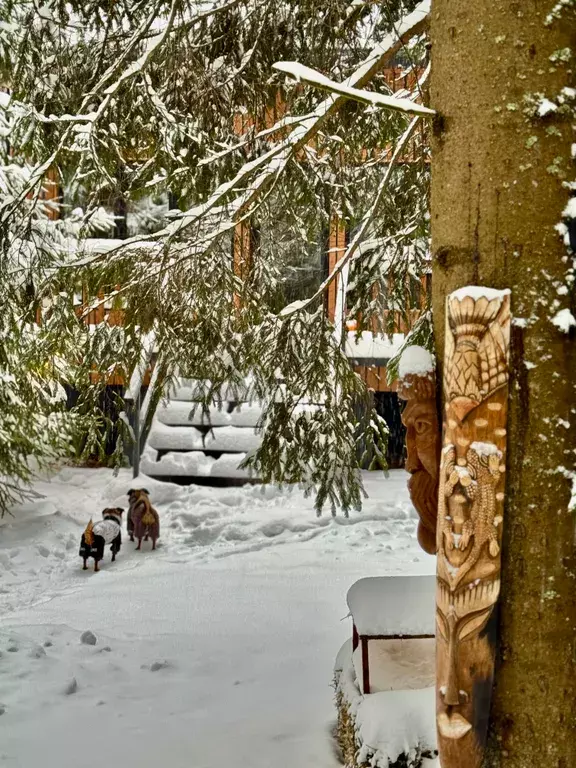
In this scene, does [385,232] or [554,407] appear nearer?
[554,407]

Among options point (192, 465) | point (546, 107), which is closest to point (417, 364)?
point (546, 107)

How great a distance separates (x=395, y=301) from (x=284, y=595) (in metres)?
3.51

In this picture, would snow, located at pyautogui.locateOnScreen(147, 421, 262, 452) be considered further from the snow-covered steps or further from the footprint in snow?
the footprint in snow

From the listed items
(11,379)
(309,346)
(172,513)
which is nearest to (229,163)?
(309,346)

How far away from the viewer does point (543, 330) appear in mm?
2156

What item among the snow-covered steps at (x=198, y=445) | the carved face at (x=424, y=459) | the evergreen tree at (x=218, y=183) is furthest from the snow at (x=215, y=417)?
the carved face at (x=424, y=459)

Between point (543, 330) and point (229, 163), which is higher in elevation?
point (229, 163)

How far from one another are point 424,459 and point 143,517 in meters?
6.71

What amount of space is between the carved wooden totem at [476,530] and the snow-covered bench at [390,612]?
1463 millimetres

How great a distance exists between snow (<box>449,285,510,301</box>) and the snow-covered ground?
311 centimetres

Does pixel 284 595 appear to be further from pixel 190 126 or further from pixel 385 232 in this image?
pixel 190 126

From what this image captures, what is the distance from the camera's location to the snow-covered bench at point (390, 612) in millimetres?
3645

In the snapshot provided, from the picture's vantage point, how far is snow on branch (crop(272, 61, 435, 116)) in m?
2.11

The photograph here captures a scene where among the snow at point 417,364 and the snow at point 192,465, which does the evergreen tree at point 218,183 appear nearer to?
→ the snow at point 417,364
